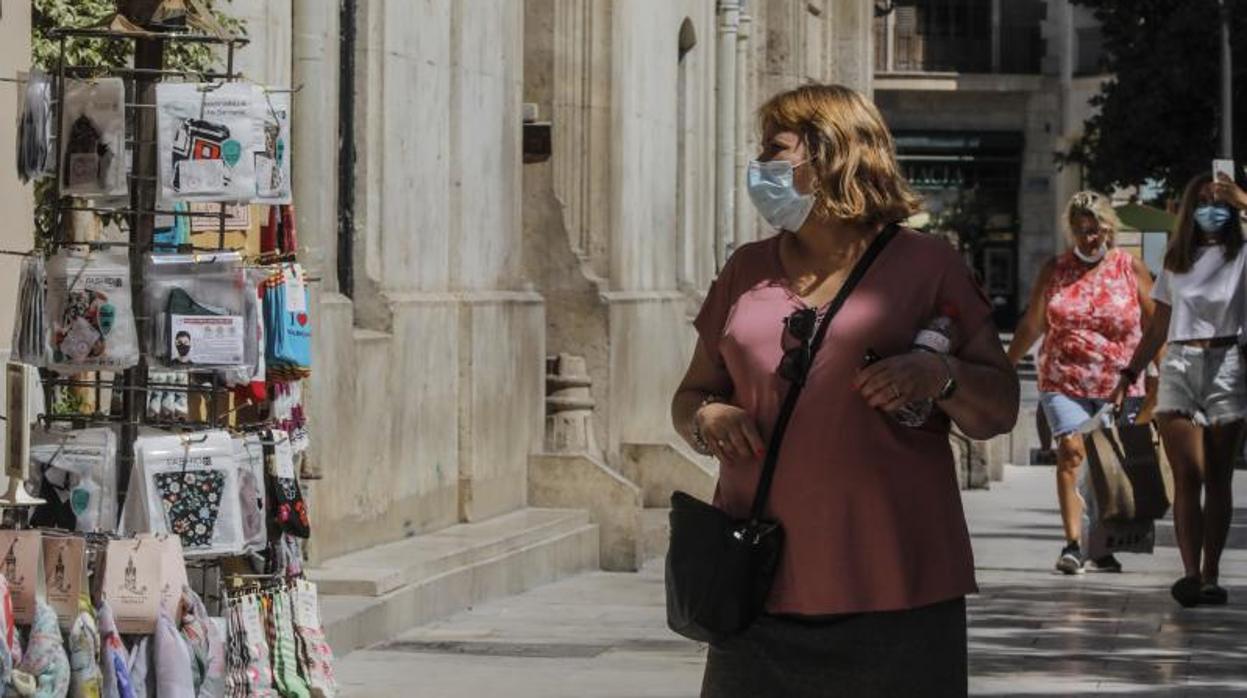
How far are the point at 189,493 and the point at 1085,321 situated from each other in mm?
8041

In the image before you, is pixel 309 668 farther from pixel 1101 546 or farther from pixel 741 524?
pixel 1101 546

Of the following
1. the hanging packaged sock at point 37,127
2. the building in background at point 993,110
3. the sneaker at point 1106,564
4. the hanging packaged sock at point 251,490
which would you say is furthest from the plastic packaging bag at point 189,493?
the building in background at point 993,110

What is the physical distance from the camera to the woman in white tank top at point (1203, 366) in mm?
13430

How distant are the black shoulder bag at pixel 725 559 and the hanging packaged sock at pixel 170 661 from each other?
1955 mm

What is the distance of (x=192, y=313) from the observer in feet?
25.5

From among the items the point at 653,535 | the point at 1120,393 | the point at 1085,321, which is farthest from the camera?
the point at 653,535

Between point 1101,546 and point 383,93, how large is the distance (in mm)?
4003

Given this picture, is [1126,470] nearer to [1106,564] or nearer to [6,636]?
[1106,564]

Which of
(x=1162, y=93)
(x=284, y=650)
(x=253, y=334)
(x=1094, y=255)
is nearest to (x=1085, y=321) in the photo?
(x=1094, y=255)

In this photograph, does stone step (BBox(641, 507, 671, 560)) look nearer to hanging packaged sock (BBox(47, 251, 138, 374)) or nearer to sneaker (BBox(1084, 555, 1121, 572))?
A: sneaker (BBox(1084, 555, 1121, 572))

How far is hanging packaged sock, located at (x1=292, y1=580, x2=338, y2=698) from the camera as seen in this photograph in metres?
8.26

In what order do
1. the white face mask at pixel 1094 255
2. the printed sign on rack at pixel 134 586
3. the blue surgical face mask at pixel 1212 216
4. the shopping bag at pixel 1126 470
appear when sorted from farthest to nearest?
the white face mask at pixel 1094 255
the shopping bag at pixel 1126 470
the blue surgical face mask at pixel 1212 216
the printed sign on rack at pixel 134 586

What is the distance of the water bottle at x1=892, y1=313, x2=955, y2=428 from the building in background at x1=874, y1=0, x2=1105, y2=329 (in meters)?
72.3

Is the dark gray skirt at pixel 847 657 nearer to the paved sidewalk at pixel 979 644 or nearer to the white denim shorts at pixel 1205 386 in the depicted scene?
the paved sidewalk at pixel 979 644
